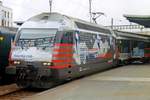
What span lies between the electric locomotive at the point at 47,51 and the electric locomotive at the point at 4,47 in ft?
4.31

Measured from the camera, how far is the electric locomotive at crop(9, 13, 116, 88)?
18.5 m

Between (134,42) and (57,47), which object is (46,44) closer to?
(57,47)

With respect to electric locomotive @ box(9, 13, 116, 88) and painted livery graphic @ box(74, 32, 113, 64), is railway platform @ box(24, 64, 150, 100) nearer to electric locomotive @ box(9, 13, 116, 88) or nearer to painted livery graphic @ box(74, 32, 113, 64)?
electric locomotive @ box(9, 13, 116, 88)

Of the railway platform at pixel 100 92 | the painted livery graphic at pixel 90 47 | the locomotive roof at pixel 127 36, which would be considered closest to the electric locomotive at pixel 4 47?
the painted livery graphic at pixel 90 47

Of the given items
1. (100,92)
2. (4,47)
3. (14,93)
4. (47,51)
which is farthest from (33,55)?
(100,92)

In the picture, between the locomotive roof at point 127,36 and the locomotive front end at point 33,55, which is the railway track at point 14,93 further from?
the locomotive roof at point 127,36

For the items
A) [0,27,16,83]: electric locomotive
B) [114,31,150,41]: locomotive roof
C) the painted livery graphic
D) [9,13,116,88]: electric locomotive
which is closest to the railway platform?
[9,13,116,88]: electric locomotive

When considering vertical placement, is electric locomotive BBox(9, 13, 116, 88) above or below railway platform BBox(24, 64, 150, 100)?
above

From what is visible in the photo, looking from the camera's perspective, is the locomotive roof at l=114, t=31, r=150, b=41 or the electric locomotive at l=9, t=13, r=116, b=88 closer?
the electric locomotive at l=9, t=13, r=116, b=88

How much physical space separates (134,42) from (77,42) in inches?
812

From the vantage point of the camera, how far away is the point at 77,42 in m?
21.2


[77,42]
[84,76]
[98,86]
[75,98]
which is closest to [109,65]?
[84,76]

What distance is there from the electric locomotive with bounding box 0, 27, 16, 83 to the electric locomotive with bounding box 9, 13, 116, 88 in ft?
4.31

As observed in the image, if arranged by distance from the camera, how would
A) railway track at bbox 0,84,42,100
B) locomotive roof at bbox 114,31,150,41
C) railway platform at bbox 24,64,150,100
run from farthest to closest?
1. locomotive roof at bbox 114,31,150,41
2. railway track at bbox 0,84,42,100
3. railway platform at bbox 24,64,150,100
